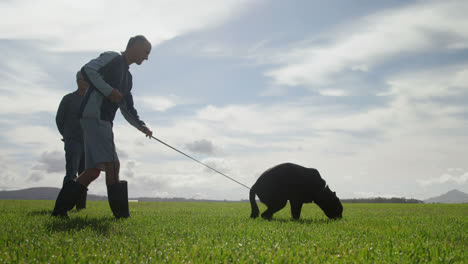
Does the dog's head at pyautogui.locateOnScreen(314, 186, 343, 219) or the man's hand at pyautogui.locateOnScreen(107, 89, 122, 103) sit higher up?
the man's hand at pyautogui.locateOnScreen(107, 89, 122, 103)

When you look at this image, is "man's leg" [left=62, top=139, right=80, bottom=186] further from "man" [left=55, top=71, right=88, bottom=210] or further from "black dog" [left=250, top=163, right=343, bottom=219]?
"black dog" [left=250, top=163, right=343, bottom=219]

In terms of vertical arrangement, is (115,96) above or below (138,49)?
below

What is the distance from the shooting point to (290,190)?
6629 millimetres

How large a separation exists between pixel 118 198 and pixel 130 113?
1.60 meters

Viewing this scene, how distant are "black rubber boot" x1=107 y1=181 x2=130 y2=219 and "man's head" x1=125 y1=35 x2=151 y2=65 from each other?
2144 millimetres

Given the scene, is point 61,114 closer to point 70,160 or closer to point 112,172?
point 70,160

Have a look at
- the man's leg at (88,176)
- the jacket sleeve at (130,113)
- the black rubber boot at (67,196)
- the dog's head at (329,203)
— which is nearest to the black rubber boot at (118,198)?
the man's leg at (88,176)

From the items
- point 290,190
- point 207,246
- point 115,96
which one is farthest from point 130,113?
point 207,246

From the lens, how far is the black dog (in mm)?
6508

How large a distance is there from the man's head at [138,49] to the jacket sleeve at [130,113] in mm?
755

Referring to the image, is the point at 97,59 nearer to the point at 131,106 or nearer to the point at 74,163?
the point at 131,106

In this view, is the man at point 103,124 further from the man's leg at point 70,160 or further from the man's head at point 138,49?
the man's leg at point 70,160

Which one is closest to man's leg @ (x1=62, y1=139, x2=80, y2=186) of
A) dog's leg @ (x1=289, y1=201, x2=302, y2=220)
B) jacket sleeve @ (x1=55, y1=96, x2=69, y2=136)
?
jacket sleeve @ (x1=55, y1=96, x2=69, y2=136)

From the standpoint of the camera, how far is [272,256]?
9.56 feet
